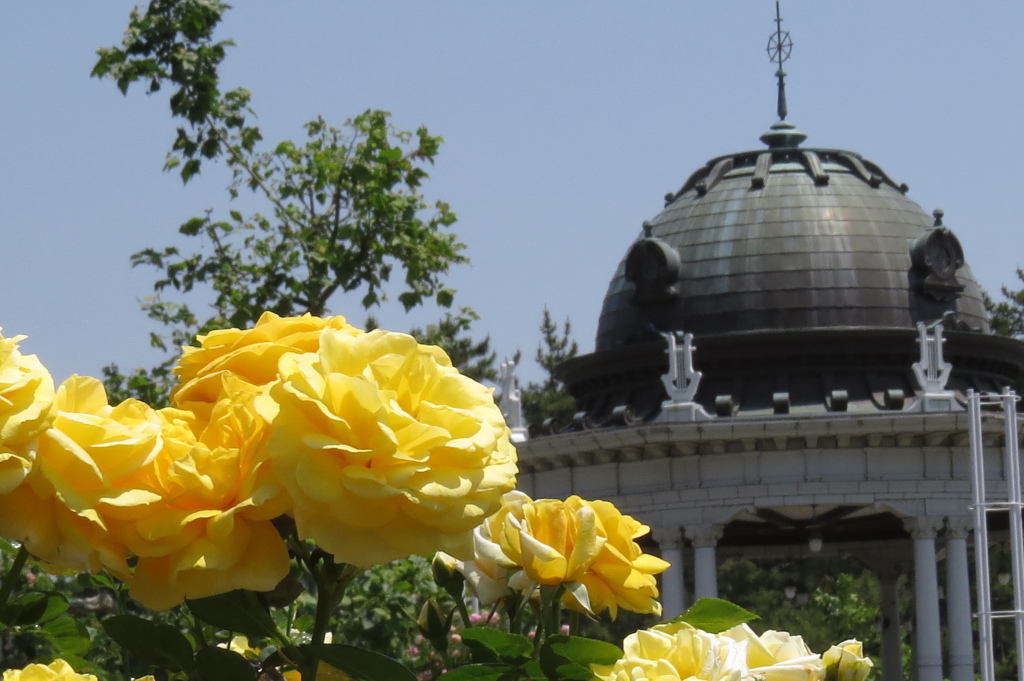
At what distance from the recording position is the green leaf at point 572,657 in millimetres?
2217

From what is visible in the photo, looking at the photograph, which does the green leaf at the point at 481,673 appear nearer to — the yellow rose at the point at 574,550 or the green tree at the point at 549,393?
the yellow rose at the point at 574,550

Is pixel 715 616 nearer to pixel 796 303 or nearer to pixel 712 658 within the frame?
pixel 712 658

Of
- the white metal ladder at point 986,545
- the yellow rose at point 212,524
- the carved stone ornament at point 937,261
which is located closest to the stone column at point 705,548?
the carved stone ornament at point 937,261

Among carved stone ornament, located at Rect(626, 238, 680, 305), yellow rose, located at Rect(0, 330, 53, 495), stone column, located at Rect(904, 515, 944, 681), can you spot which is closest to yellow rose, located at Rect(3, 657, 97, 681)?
yellow rose, located at Rect(0, 330, 53, 495)

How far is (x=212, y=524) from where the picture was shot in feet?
6.10

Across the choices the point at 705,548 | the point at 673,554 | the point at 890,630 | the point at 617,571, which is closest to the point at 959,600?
the point at 705,548

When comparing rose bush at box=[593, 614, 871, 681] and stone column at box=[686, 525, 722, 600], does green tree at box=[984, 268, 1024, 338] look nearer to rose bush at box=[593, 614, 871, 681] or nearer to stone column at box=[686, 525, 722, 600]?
stone column at box=[686, 525, 722, 600]

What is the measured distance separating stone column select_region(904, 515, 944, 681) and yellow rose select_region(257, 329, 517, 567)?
98.1 feet

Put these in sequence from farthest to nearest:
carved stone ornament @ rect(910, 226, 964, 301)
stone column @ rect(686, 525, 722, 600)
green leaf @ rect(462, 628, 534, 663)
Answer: carved stone ornament @ rect(910, 226, 964, 301) < stone column @ rect(686, 525, 722, 600) < green leaf @ rect(462, 628, 534, 663)

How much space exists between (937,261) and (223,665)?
31.2 metres

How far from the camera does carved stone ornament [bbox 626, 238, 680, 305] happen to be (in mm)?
32656

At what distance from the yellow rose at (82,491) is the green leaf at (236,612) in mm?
177

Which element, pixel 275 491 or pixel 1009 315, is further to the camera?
pixel 1009 315

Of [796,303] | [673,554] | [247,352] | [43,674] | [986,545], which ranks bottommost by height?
[43,674]
